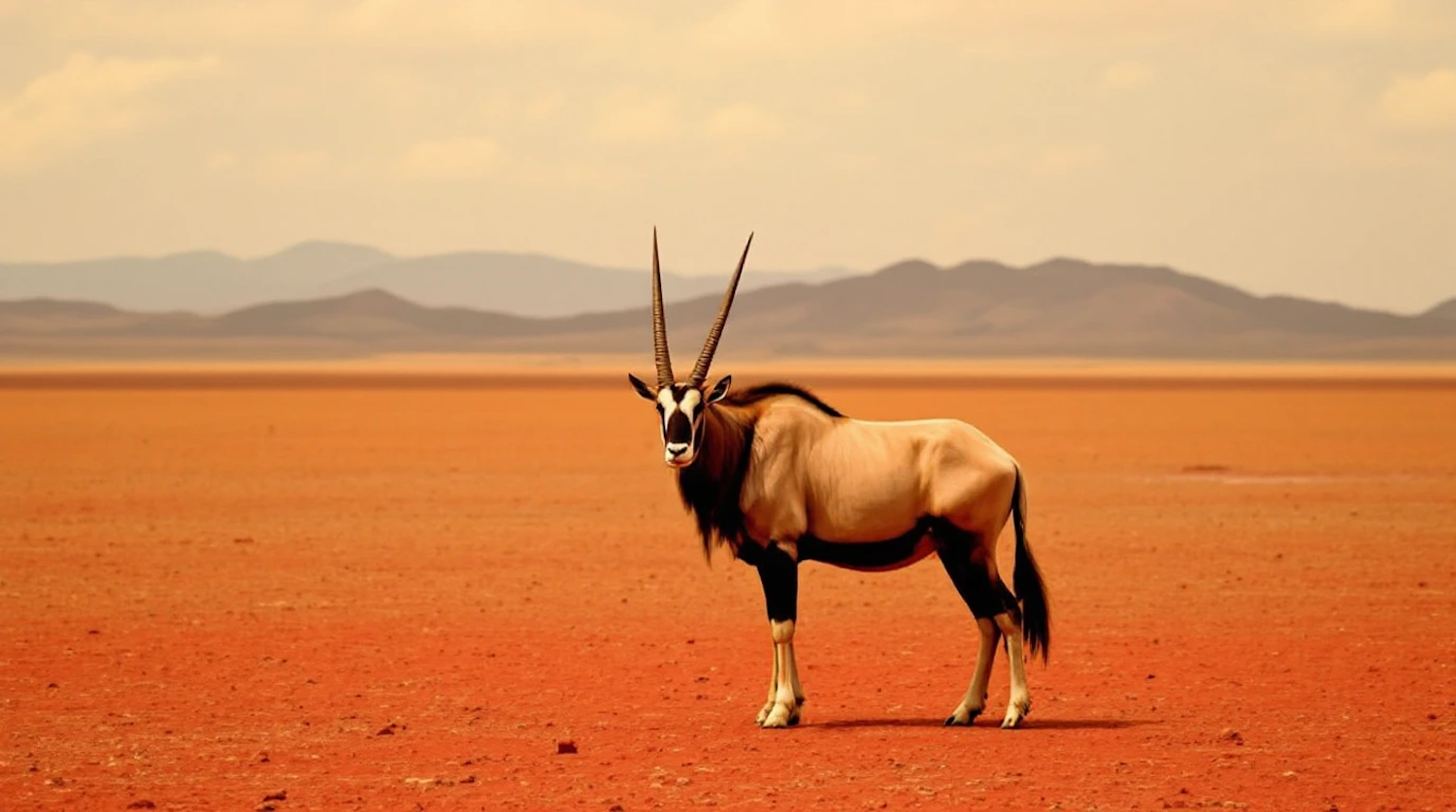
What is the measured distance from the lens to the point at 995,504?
10.5m

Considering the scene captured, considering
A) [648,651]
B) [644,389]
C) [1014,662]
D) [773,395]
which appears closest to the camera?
[644,389]

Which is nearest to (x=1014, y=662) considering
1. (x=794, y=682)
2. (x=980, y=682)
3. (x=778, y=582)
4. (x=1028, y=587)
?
(x=980, y=682)

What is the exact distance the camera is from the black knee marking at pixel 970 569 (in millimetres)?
10445

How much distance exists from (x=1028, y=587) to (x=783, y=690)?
1406 mm

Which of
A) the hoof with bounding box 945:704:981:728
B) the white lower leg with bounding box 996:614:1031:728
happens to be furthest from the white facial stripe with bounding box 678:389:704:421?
the hoof with bounding box 945:704:981:728

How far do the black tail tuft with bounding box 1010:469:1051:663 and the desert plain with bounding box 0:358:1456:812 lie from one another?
0.45m

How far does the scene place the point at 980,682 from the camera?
1048 centimetres

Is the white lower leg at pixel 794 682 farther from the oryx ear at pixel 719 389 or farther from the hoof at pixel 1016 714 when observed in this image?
the oryx ear at pixel 719 389

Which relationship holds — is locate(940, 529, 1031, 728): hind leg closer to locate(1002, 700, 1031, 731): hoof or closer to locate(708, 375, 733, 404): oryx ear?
locate(1002, 700, 1031, 731): hoof

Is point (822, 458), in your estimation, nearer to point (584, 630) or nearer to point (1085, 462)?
point (584, 630)

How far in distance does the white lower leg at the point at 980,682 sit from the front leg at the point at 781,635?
809mm

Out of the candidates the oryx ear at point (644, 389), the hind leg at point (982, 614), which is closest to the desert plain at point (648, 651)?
the hind leg at point (982, 614)

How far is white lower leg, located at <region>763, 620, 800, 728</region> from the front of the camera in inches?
410

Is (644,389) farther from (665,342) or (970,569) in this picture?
(970,569)
